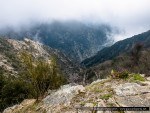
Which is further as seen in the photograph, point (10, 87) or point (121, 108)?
point (10, 87)

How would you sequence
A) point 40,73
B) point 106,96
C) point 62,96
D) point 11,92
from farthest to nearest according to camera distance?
point 11,92
point 40,73
point 62,96
point 106,96

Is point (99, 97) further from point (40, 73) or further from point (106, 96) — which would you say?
point (40, 73)

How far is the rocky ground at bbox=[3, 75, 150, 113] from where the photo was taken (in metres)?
18.9

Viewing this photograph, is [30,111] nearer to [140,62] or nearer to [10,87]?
[10,87]

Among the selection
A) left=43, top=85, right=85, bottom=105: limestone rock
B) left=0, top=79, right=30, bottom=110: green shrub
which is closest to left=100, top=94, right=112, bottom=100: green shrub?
left=43, top=85, right=85, bottom=105: limestone rock

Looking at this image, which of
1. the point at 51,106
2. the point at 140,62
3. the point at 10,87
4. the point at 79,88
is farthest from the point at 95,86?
the point at 140,62

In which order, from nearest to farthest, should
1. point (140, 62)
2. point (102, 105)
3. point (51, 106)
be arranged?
point (102, 105)
point (51, 106)
point (140, 62)

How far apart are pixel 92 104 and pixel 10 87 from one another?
49.0 metres

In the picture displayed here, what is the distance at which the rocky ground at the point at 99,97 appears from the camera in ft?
62.1

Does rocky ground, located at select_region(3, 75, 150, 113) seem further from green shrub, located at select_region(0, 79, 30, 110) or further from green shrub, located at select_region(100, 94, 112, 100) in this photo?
green shrub, located at select_region(0, 79, 30, 110)

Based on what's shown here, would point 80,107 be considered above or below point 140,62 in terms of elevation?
below

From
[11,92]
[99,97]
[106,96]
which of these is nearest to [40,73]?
[99,97]

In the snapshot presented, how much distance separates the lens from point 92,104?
63.1 feet

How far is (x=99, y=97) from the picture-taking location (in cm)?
1995
